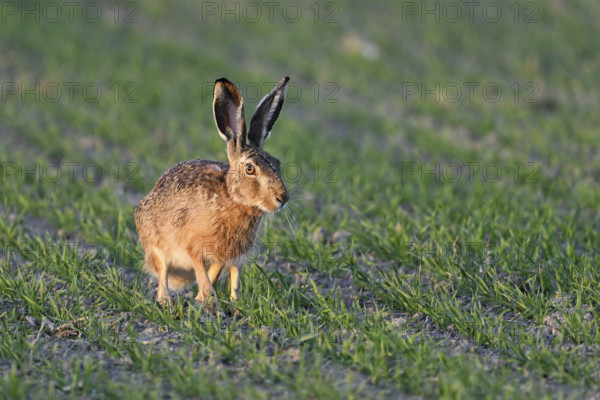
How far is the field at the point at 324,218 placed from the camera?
412 cm

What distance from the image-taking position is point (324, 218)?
689cm

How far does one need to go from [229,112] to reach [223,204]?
1.91 feet

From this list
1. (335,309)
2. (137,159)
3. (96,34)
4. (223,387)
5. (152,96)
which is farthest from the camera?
(96,34)

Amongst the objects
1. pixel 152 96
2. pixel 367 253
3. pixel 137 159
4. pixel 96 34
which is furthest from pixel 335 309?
pixel 96 34

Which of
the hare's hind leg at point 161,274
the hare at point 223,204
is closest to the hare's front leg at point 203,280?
the hare at point 223,204

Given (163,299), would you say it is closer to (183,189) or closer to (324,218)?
(183,189)

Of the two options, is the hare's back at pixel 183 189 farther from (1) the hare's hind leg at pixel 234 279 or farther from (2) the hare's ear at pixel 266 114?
(1) the hare's hind leg at pixel 234 279

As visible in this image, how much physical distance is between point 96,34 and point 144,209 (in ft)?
34.9

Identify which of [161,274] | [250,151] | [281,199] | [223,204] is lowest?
[161,274]

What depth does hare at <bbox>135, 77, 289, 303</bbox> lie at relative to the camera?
15.7ft

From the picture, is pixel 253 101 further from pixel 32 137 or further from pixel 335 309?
pixel 335 309

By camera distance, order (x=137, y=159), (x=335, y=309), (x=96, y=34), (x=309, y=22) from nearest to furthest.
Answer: (x=335, y=309)
(x=137, y=159)
(x=96, y=34)
(x=309, y=22)

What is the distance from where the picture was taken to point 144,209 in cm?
527

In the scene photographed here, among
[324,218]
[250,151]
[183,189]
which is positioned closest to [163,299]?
[183,189]
